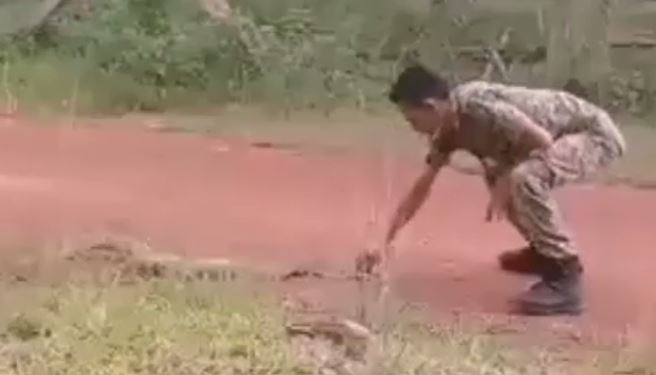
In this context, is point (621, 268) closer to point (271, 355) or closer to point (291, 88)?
Result: point (271, 355)

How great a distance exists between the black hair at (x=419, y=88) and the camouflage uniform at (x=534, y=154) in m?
0.15

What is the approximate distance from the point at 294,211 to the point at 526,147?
2.25m

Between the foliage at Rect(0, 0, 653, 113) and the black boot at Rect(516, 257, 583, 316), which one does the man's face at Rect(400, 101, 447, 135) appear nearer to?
the black boot at Rect(516, 257, 583, 316)

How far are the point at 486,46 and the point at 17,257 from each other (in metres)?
8.03

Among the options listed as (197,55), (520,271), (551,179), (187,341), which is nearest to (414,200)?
(551,179)

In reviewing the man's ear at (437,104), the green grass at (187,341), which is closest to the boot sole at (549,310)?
the green grass at (187,341)

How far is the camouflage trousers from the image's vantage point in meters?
7.27

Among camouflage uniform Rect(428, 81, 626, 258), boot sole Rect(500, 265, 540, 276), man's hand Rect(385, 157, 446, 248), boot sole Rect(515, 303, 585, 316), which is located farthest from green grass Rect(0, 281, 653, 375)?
boot sole Rect(500, 265, 540, 276)

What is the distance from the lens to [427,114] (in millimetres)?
7145

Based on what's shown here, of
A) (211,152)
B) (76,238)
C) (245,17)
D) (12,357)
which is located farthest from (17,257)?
(245,17)

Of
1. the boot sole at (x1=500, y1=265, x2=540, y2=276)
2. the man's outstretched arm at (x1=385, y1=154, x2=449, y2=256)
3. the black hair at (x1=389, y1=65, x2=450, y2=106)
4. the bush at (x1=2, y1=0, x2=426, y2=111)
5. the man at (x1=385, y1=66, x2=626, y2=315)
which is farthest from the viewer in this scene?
the bush at (x1=2, y1=0, x2=426, y2=111)

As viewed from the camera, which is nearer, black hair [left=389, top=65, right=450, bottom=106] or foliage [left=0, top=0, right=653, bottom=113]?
Answer: black hair [left=389, top=65, right=450, bottom=106]

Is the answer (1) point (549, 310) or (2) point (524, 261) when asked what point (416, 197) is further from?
(1) point (549, 310)

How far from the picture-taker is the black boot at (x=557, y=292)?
718 centimetres
